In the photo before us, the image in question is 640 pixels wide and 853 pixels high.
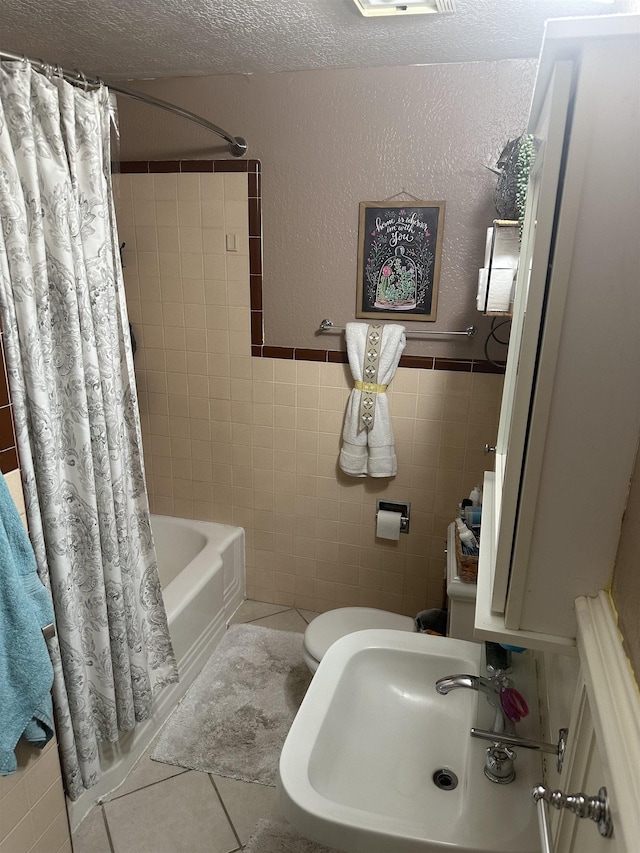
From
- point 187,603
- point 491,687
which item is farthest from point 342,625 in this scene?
point 491,687

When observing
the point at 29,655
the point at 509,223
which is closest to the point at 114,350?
the point at 29,655

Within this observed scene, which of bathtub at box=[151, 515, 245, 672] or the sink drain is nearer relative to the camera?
the sink drain

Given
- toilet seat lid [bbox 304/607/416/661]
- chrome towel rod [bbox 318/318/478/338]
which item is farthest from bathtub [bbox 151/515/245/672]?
chrome towel rod [bbox 318/318/478/338]

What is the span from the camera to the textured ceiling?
1.60 meters

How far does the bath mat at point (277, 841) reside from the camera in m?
1.73

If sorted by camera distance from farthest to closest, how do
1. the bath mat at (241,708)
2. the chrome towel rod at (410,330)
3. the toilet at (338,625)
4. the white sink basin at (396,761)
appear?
the chrome towel rod at (410,330), the toilet at (338,625), the bath mat at (241,708), the white sink basin at (396,761)

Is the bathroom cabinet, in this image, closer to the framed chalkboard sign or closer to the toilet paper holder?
the framed chalkboard sign

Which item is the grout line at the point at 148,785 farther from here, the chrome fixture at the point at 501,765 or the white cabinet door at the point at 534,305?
the white cabinet door at the point at 534,305

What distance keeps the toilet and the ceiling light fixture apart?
190cm

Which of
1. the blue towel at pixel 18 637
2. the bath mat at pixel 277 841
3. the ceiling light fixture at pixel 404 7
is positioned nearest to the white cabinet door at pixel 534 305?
the ceiling light fixture at pixel 404 7

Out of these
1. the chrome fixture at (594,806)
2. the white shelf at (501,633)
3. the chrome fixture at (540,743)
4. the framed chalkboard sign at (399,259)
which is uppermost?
the framed chalkboard sign at (399,259)

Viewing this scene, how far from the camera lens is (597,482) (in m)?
0.82

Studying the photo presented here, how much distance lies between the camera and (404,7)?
1571 mm

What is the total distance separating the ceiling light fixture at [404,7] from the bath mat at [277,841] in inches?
91.2
